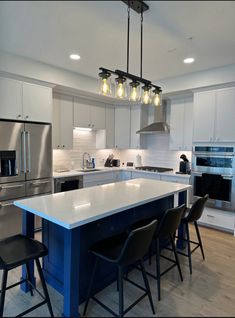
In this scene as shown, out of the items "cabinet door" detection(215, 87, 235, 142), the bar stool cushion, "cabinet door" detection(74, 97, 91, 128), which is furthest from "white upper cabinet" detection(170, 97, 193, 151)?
the bar stool cushion

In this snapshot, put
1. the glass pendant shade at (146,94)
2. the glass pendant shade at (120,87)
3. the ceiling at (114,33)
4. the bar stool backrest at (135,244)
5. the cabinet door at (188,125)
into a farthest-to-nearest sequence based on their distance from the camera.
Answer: the cabinet door at (188,125)
the glass pendant shade at (146,94)
the glass pendant shade at (120,87)
the ceiling at (114,33)
the bar stool backrest at (135,244)

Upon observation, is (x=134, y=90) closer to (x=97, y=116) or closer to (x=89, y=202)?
(x=89, y=202)

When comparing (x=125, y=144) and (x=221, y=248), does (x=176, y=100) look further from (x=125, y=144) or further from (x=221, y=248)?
(x=221, y=248)

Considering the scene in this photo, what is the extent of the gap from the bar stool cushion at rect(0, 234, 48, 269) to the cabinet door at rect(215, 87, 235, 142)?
312 centimetres

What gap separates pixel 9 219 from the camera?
3072 mm

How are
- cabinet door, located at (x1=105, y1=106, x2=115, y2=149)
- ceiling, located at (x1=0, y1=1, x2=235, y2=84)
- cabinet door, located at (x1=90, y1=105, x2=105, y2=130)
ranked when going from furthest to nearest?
1. cabinet door, located at (x1=105, y1=106, x2=115, y2=149)
2. cabinet door, located at (x1=90, y1=105, x2=105, y2=130)
3. ceiling, located at (x1=0, y1=1, x2=235, y2=84)

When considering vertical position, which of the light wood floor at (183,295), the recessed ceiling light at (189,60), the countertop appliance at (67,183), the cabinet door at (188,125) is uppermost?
the recessed ceiling light at (189,60)

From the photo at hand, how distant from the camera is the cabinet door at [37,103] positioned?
323cm

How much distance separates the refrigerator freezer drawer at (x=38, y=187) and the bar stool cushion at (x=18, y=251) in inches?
56.4

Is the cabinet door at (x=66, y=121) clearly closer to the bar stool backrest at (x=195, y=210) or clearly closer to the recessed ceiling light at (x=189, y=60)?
the recessed ceiling light at (x=189, y=60)

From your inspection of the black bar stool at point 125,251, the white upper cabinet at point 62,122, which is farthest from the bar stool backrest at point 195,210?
the white upper cabinet at point 62,122

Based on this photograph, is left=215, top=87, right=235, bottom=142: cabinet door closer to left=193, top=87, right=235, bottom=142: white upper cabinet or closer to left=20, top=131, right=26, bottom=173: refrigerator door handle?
left=193, top=87, right=235, bottom=142: white upper cabinet

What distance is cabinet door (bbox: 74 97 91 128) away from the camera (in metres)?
4.29

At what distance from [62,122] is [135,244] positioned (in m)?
3.00
